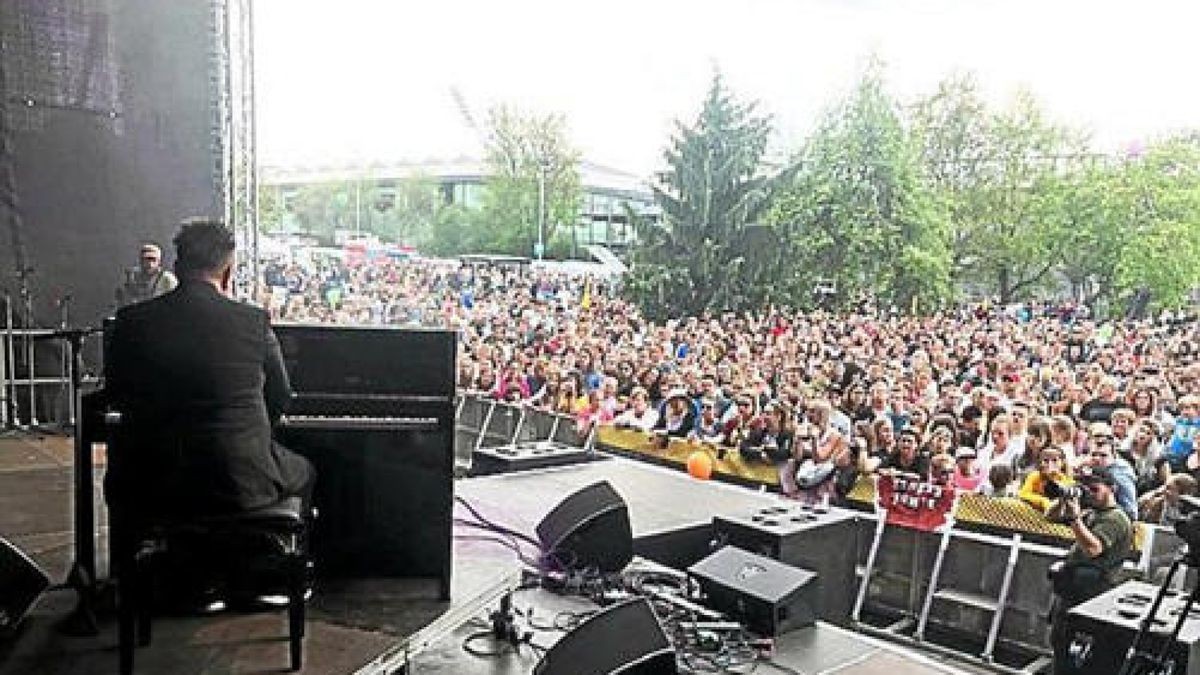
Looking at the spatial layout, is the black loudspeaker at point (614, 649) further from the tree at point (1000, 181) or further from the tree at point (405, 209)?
the tree at point (405, 209)

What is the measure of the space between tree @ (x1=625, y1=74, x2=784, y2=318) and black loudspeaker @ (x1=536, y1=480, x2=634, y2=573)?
9.44 feet

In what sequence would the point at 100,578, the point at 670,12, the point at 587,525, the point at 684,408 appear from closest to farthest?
the point at 100,578 → the point at 587,525 → the point at 684,408 → the point at 670,12

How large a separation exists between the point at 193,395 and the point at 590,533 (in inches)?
58.1

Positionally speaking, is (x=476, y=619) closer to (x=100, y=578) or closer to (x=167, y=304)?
(x=100, y=578)

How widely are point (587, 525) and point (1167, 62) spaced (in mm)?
3342

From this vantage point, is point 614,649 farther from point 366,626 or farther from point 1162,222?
point 1162,222

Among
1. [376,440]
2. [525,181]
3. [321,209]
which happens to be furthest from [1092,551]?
[321,209]

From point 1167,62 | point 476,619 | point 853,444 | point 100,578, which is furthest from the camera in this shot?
point 853,444

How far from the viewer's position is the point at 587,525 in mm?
3127

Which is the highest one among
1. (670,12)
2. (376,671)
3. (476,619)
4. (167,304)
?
(670,12)

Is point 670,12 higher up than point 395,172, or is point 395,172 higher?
point 670,12

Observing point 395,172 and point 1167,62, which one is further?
point 395,172

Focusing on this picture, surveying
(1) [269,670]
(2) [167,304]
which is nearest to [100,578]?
(1) [269,670]

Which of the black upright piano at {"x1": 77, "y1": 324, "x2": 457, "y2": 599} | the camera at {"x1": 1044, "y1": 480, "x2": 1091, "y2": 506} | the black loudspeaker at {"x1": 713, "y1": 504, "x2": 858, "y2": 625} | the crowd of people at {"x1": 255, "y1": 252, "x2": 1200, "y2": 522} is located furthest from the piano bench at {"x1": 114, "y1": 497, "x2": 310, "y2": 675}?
the camera at {"x1": 1044, "y1": 480, "x2": 1091, "y2": 506}
